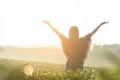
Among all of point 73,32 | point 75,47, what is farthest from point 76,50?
point 73,32

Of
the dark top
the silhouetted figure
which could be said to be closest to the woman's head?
the silhouetted figure

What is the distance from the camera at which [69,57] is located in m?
11.5

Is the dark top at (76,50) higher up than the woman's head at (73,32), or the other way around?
the woman's head at (73,32)

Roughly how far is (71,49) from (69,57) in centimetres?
31

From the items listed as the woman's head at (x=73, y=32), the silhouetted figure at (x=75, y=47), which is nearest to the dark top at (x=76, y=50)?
the silhouetted figure at (x=75, y=47)

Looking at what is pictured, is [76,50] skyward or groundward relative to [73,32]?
groundward

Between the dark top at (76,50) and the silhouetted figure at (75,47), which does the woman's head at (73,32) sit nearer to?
the silhouetted figure at (75,47)

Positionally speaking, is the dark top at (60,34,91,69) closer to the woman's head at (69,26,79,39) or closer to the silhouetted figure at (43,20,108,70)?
the silhouetted figure at (43,20,108,70)

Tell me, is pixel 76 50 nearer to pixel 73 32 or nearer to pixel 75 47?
pixel 75 47

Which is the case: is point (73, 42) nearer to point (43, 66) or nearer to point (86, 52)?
point (86, 52)

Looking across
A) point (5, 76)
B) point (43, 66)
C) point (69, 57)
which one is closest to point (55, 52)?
point (43, 66)

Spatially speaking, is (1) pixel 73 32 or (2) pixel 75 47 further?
(2) pixel 75 47

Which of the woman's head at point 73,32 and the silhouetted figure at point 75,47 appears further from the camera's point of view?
the silhouetted figure at point 75,47

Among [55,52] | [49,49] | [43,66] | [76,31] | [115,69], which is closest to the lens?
[115,69]
